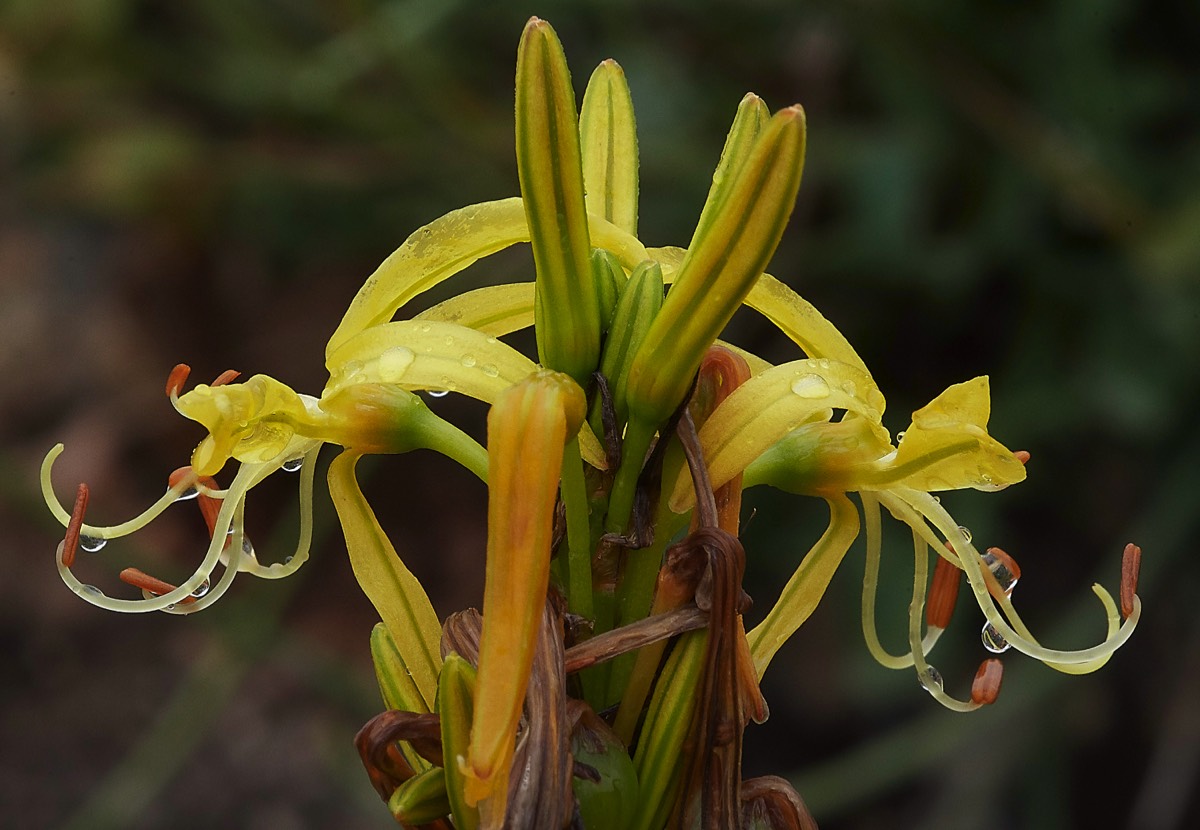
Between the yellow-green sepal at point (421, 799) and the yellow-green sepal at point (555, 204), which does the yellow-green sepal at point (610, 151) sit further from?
the yellow-green sepal at point (421, 799)

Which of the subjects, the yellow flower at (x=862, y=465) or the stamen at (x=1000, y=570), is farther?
the stamen at (x=1000, y=570)

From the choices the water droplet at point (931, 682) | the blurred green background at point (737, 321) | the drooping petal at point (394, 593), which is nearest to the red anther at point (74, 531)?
the drooping petal at point (394, 593)

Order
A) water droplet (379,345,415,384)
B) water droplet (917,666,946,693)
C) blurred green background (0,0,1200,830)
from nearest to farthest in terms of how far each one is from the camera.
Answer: water droplet (379,345,415,384) → water droplet (917,666,946,693) → blurred green background (0,0,1200,830)

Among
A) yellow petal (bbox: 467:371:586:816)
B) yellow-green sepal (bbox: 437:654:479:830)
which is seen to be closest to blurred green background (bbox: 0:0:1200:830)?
yellow-green sepal (bbox: 437:654:479:830)

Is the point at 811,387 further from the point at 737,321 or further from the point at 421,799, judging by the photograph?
the point at 737,321

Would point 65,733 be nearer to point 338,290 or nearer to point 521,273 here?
point 338,290

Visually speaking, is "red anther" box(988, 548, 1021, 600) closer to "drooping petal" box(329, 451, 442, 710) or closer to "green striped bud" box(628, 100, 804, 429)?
"green striped bud" box(628, 100, 804, 429)

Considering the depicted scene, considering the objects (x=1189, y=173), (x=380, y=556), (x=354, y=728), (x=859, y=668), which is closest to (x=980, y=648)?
(x=859, y=668)
